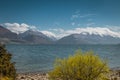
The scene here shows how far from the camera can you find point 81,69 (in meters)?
18.9

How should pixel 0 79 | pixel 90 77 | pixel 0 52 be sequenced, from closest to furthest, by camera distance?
1. pixel 90 77
2. pixel 0 79
3. pixel 0 52

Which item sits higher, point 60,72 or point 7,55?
point 7,55

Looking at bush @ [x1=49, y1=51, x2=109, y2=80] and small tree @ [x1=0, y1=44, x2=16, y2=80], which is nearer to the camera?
bush @ [x1=49, y1=51, x2=109, y2=80]

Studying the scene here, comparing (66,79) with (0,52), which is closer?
(66,79)

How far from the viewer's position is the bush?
61.7ft

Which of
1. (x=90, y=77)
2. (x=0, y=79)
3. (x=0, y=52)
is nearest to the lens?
(x=90, y=77)

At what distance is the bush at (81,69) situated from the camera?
18812 millimetres

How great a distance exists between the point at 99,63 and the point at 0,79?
27.5 feet

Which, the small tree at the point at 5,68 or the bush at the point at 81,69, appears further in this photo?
the small tree at the point at 5,68

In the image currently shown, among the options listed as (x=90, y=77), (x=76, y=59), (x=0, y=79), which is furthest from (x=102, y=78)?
(x=0, y=79)

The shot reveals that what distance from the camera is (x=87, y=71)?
61.7 feet

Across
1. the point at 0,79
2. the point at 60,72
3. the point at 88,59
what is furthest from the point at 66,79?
the point at 0,79

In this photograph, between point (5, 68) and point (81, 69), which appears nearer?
point (81, 69)

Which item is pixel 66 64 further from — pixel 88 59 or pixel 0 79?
pixel 0 79
